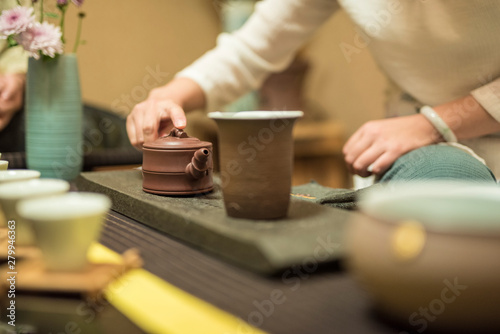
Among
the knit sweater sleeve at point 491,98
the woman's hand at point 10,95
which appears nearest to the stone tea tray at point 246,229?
the knit sweater sleeve at point 491,98

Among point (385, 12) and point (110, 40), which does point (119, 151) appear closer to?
point (385, 12)

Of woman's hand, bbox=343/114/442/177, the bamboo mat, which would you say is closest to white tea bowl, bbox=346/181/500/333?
the bamboo mat

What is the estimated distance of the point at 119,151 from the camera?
4.83 feet

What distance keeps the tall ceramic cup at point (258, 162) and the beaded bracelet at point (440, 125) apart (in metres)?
0.50

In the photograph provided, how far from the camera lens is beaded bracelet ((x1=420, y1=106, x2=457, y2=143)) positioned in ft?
3.65

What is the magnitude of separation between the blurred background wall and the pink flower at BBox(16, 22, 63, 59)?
146cm

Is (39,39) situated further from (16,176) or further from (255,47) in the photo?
(255,47)

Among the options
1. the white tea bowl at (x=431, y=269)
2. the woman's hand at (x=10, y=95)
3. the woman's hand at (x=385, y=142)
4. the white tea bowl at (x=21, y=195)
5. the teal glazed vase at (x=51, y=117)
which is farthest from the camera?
the woman's hand at (x=10, y=95)

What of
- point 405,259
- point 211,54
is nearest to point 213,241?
point 405,259

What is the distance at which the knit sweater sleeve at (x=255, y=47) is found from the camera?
1.50 metres

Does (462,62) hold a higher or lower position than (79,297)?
higher

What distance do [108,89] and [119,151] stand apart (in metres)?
1.38

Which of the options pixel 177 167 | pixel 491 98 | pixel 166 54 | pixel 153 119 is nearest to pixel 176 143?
pixel 177 167

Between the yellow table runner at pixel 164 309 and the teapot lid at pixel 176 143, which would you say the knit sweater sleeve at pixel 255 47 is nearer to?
the teapot lid at pixel 176 143
